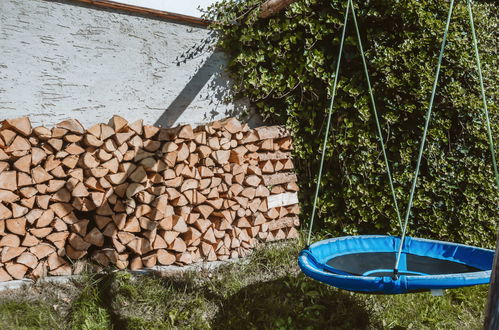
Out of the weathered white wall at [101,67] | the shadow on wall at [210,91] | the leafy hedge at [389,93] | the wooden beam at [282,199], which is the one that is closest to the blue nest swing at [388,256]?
the leafy hedge at [389,93]

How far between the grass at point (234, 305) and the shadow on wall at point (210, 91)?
3.96ft

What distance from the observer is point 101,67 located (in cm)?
298

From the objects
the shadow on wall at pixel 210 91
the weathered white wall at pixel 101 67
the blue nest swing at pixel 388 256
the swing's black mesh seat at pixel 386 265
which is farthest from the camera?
the shadow on wall at pixel 210 91

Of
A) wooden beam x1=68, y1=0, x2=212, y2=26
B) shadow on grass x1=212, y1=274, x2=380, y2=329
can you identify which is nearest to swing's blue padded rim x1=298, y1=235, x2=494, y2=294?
shadow on grass x1=212, y1=274, x2=380, y2=329

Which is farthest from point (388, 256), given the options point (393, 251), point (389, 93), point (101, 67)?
point (101, 67)

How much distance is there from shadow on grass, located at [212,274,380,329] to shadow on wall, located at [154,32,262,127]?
1.39 metres

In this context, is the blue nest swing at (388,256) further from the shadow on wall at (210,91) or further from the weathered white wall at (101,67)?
the weathered white wall at (101,67)

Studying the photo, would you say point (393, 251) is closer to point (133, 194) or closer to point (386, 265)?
point (386, 265)

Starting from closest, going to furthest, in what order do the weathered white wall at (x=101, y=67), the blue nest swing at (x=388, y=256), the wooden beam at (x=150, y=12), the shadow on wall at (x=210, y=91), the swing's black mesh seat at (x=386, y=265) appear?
the blue nest swing at (x=388, y=256), the swing's black mesh seat at (x=386, y=265), the weathered white wall at (x=101, y=67), the wooden beam at (x=150, y=12), the shadow on wall at (x=210, y=91)

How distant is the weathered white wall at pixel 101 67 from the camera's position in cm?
272

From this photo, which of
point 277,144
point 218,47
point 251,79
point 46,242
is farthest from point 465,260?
point 46,242

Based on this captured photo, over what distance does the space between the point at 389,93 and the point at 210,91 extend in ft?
4.73

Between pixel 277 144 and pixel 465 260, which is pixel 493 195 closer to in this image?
pixel 465 260

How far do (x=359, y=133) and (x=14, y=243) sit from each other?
260cm
